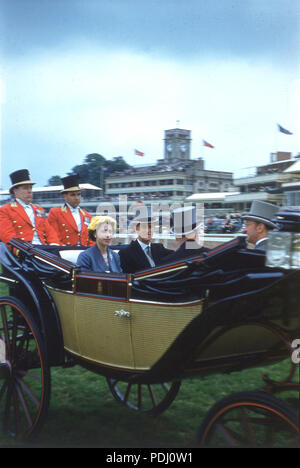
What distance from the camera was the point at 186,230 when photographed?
2.51 m

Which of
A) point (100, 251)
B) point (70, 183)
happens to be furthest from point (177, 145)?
point (70, 183)

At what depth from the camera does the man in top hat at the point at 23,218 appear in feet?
12.0

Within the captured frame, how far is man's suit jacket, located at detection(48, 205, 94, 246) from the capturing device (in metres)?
4.18

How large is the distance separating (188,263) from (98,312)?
652 mm

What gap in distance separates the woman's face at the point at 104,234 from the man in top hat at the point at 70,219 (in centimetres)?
131

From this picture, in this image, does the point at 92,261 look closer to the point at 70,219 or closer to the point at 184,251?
the point at 184,251

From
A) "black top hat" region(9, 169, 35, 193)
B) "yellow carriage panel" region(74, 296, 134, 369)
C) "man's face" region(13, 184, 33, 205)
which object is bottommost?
"yellow carriage panel" region(74, 296, 134, 369)

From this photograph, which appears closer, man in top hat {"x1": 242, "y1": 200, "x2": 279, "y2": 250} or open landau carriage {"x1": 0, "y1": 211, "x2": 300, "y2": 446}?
open landau carriage {"x1": 0, "y1": 211, "x2": 300, "y2": 446}

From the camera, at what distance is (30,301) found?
293 centimetres

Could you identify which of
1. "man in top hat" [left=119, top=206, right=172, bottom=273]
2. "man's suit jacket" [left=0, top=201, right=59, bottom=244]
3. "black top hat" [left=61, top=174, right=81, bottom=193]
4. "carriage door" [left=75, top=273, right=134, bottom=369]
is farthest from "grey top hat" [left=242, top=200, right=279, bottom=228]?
"man's suit jacket" [left=0, top=201, right=59, bottom=244]

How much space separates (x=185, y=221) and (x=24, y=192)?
5.85 feet

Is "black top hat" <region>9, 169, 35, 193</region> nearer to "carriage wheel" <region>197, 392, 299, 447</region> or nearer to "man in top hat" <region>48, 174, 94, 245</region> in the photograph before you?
"man in top hat" <region>48, 174, 94, 245</region>

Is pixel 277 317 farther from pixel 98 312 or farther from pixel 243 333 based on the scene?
pixel 98 312

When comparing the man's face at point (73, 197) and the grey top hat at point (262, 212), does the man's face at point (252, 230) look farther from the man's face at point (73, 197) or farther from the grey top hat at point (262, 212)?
the man's face at point (73, 197)
